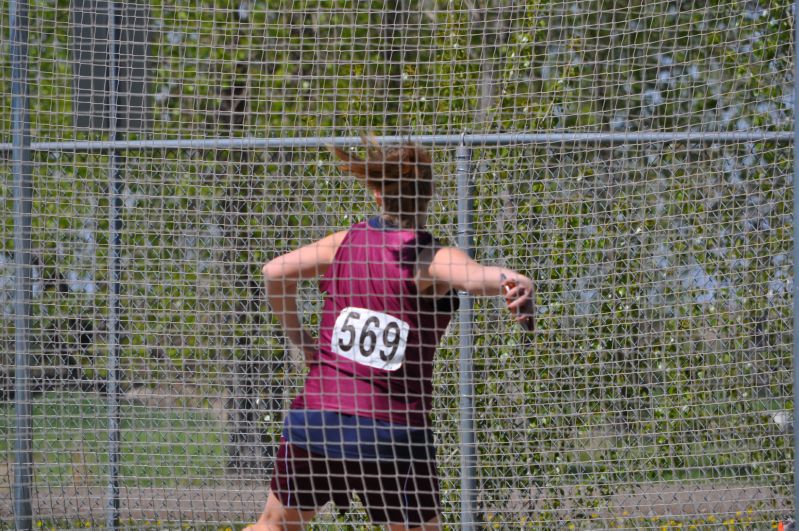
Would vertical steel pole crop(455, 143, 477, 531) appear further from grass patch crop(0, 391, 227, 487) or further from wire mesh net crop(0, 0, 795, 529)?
grass patch crop(0, 391, 227, 487)

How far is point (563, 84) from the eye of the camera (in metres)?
4.45

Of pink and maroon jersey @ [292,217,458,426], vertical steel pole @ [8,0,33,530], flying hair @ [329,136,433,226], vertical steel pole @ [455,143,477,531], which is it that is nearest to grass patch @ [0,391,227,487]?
vertical steel pole @ [8,0,33,530]

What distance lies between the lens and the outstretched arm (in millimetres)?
2631

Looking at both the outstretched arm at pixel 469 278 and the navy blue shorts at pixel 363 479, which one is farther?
the navy blue shorts at pixel 363 479

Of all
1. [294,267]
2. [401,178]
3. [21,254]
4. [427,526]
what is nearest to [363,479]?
[427,526]

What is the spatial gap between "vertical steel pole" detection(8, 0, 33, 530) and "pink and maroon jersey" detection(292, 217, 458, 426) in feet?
5.57

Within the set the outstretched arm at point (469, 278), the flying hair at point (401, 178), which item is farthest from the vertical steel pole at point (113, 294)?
the outstretched arm at point (469, 278)

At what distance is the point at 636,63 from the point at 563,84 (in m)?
0.34

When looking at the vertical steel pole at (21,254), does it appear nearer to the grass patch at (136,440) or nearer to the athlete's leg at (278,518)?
the grass patch at (136,440)

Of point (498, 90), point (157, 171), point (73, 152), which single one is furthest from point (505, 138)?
point (73, 152)

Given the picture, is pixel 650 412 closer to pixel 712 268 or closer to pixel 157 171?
pixel 712 268

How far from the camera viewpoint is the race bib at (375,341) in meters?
2.87

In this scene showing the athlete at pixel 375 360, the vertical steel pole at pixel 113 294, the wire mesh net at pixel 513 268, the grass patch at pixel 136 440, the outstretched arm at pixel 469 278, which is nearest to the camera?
the outstretched arm at pixel 469 278

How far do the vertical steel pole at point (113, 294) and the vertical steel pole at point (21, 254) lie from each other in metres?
0.33
